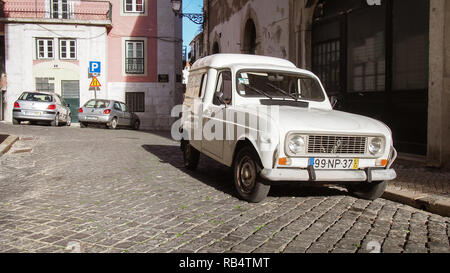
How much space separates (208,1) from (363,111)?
52.5 ft

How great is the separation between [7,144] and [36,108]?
28.6 feet

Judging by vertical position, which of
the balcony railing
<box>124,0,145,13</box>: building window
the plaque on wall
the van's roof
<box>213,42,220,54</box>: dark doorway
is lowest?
the van's roof

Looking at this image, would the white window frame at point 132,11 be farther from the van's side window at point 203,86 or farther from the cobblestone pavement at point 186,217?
the van's side window at point 203,86

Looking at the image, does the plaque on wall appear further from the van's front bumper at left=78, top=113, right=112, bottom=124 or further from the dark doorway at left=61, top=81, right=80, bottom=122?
the van's front bumper at left=78, top=113, right=112, bottom=124

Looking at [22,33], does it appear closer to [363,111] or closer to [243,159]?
[363,111]

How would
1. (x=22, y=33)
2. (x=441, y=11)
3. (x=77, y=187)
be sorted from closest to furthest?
(x=77, y=187) → (x=441, y=11) → (x=22, y=33)

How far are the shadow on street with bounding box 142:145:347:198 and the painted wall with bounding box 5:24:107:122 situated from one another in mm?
20707

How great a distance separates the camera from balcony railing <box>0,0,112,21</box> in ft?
92.2

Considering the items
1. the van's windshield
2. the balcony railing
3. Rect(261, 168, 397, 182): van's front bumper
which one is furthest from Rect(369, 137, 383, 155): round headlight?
the balcony railing

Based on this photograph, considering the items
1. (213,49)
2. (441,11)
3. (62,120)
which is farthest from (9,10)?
(441,11)

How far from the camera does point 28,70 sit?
27906 mm

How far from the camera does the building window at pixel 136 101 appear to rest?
30.0 meters

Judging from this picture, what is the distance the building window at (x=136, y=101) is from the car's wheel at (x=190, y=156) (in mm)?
22726

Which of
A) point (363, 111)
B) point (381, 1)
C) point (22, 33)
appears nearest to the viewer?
point (381, 1)
